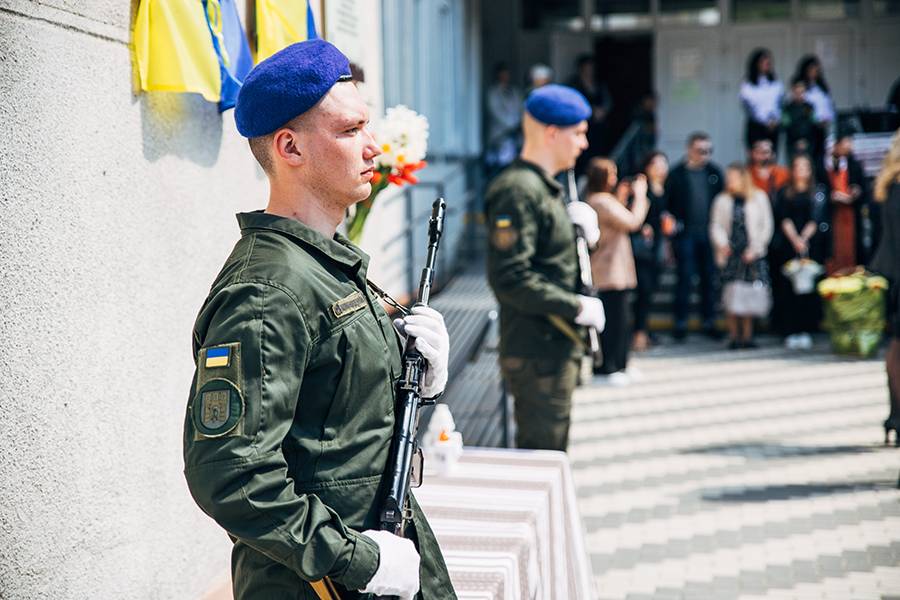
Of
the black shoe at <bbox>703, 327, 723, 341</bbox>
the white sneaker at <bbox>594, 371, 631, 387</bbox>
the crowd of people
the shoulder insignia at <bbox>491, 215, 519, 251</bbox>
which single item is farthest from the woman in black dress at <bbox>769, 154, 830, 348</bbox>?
the shoulder insignia at <bbox>491, 215, 519, 251</bbox>

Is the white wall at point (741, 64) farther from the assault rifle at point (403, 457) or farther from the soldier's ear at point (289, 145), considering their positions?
the soldier's ear at point (289, 145)

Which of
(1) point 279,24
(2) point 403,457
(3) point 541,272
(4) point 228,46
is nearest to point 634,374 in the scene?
(3) point 541,272

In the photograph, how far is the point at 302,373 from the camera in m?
1.95

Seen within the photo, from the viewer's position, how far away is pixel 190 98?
3887mm

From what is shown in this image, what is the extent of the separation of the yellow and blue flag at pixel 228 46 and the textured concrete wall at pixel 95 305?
130 mm

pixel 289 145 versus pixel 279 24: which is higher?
pixel 279 24

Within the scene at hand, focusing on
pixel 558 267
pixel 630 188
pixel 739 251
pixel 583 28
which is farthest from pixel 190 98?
pixel 583 28

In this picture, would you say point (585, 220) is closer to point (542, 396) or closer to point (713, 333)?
point (542, 396)

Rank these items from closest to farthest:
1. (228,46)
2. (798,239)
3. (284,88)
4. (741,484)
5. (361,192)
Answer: (284,88), (361,192), (228,46), (741,484), (798,239)

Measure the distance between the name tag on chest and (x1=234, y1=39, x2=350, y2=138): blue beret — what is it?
365 mm

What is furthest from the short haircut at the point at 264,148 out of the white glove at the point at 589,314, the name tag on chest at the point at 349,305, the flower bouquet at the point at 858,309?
the flower bouquet at the point at 858,309

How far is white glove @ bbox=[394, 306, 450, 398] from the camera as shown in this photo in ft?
7.52

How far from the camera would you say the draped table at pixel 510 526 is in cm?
309

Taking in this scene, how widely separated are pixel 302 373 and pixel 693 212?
10.2m
